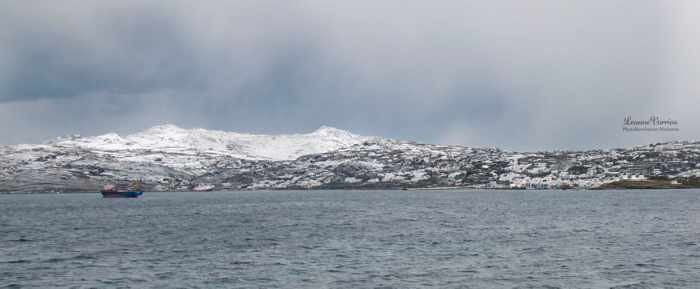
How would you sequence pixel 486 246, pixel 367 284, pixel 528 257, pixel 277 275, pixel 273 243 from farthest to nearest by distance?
pixel 273 243 < pixel 486 246 < pixel 528 257 < pixel 277 275 < pixel 367 284

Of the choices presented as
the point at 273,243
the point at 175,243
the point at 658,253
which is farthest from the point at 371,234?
the point at 658,253

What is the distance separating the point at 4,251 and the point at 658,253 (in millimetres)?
74611

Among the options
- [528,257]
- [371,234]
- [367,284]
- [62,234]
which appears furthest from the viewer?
[62,234]

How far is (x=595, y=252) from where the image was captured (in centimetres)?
7469

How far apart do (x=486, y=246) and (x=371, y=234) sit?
2225 centimetres

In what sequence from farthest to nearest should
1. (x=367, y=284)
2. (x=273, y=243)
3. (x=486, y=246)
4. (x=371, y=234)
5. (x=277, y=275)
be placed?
(x=371, y=234) → (x=273, y=243) → (x=486, y=246) → (x=277, y=275) → (x=367, y=284)

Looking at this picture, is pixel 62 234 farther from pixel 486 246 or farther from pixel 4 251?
pixel 486 246

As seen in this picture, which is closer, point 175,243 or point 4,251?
point 4,251

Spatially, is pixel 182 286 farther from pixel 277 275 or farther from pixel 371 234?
pixel 371 234

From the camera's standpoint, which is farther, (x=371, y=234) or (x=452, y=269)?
(x=371, y=234)

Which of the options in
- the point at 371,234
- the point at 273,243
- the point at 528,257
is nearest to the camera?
the point at 528,257

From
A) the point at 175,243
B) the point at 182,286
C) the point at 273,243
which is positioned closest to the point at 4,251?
the point at 175,243

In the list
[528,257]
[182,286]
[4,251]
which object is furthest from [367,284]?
[4,251]

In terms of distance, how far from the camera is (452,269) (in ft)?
208
